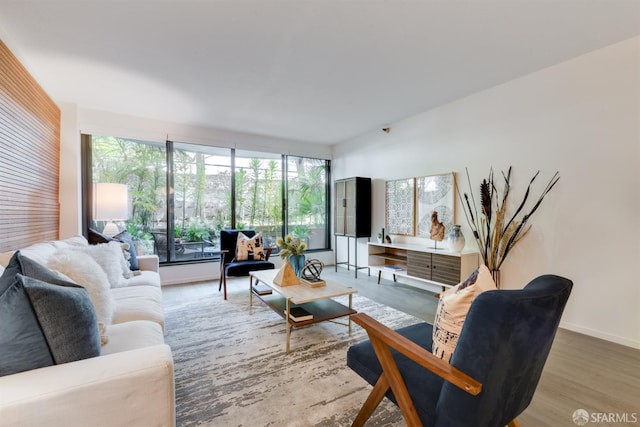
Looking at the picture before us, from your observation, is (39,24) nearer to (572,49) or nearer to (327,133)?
(327,133)

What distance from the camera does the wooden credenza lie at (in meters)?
3.21

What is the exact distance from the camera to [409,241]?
4.21 meters

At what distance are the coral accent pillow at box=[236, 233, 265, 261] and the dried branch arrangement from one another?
9.13 feet

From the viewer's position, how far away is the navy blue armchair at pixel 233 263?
11.6 feet

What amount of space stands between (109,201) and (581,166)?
5081 millimetres

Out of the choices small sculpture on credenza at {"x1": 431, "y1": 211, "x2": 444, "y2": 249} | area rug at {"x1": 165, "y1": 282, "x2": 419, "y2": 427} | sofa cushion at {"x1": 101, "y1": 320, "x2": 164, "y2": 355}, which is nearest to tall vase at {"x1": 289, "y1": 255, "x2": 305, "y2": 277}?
area rug at {"x1": 165, "y1": 282, "x2": 419, "y2": 427}

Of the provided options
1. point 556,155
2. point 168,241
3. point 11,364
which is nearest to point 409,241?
point 556,155

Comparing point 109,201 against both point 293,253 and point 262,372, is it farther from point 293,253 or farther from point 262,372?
point 262,372

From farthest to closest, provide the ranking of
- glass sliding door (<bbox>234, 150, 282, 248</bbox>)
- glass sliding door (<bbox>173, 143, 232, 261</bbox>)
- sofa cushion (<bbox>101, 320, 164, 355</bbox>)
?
glass sliding door (<bbox>234, 150, 282, 248</bbox>) < glass sliding door (<bbox>173, 143, 232, 261</bbox>) < sofa cushion (<bbox>101, 320, 164, 355</bbox>)

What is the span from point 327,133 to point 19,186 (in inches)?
156

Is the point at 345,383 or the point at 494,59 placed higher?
the point at 494,59

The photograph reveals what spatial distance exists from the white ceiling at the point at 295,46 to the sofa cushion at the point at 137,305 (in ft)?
6.70

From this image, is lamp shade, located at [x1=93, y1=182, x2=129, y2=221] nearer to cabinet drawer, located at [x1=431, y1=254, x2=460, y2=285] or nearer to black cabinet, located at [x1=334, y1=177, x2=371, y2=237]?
black cabinet, located at [x1=334, y1=177, x2=371, y2=237]

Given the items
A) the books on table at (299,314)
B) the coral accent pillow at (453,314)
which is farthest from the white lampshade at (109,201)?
the coral accent pillow at (453,314)
